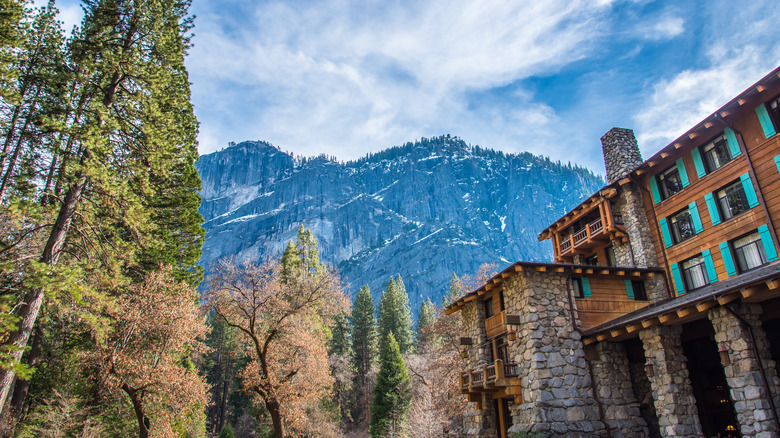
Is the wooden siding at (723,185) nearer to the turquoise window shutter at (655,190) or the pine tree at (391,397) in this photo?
the turquoise window shutter at (655,190)

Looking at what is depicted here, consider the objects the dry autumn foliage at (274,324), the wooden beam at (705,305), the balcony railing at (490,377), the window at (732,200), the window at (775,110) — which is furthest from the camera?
the dry autumn foliage at (274,324)

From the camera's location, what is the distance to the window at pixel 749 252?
53.5ft

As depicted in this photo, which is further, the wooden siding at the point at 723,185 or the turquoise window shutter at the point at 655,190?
the turquoise window shutter at the point at 655,190

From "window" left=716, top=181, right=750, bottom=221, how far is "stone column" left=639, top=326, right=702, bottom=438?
5.87m

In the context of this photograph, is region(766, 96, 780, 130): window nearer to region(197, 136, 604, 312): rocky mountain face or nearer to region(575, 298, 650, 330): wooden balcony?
region(575, 298, 650, 330): wooden balcony

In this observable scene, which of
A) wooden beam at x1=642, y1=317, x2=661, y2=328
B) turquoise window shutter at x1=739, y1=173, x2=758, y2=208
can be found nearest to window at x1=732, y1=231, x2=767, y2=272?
turquoise window shutter at x1=739, y1=173, x2=758, y2=208

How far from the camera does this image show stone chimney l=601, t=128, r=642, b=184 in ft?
82.5

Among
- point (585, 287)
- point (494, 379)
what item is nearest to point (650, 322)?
point (585, 287)

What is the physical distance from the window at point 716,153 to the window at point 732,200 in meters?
1.01

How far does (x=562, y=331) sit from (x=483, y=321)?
486 cm

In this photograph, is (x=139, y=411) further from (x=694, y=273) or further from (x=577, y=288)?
(x=694, y=273)

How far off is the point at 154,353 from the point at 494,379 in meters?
15.3

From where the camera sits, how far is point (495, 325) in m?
20.6

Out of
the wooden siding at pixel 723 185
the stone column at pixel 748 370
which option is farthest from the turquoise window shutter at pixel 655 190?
the stone column at pixel 748 370
